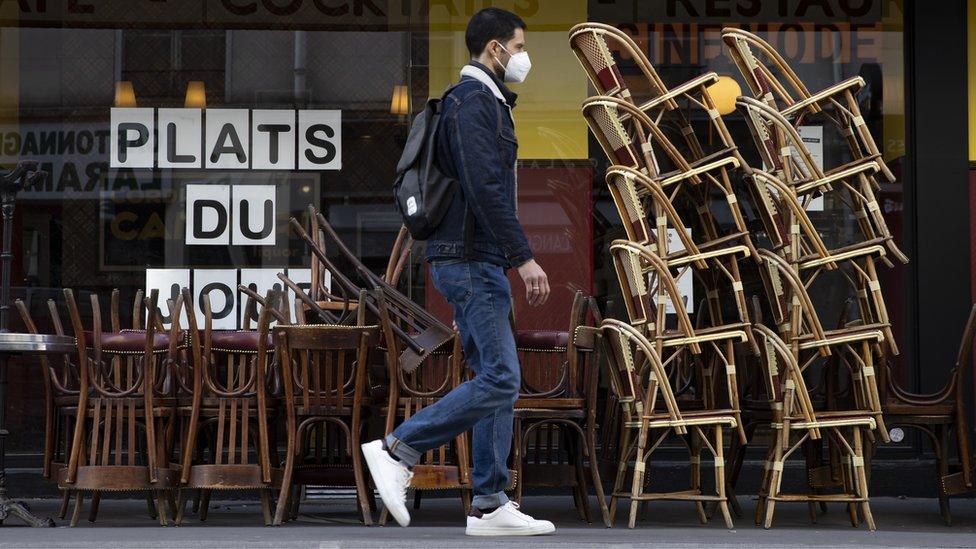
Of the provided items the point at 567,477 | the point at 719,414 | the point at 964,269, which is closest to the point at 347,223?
the point at 567,477

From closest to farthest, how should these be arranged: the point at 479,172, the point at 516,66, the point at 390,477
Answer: the point at 479,172, the point at 390,477, the point at 516,66

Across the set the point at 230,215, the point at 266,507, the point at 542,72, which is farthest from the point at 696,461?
the point at 230,215

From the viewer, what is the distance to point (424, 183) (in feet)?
19.6

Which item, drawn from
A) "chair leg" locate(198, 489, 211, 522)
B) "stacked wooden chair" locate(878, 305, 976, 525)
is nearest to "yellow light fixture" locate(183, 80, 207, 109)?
"chair leg" locate(198, 489, 211, 522)

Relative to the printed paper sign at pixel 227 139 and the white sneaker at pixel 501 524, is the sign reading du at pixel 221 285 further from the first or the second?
the white sneaker at pixel 501 524

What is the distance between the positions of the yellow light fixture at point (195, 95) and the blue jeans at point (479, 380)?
12.0 ft

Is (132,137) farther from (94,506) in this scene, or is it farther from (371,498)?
(371,498)

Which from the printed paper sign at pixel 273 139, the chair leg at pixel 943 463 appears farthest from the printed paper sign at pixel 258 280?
the chair leg at pixel 943 463

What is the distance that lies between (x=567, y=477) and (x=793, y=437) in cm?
126

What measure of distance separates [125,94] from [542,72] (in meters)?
2.66

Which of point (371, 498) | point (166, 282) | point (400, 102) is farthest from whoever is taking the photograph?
point (400, 102)

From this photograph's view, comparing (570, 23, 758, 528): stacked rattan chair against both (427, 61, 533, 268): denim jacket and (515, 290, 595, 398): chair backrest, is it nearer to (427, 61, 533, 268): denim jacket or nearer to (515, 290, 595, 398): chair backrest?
(515, 290, 595, 398): chair backrest

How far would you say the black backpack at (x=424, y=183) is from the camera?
5941mm

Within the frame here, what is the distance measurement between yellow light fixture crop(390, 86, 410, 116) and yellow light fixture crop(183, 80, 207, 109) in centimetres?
121
